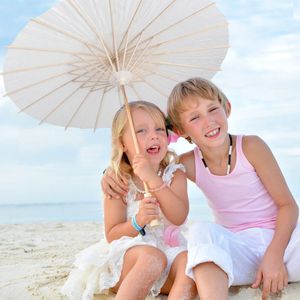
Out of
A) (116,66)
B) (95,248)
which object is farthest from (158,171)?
(116,66)

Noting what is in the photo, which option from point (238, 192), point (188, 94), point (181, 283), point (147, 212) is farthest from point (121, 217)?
point (188, 94)

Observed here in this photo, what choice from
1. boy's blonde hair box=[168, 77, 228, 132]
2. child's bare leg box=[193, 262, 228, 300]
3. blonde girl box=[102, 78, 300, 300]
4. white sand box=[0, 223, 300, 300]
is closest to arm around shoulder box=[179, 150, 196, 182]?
blonde girl box=[102, 78, 300, 300]

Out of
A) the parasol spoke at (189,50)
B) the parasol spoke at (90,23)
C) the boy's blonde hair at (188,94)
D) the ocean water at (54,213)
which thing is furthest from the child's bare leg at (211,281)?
the ocean water at (54,213)

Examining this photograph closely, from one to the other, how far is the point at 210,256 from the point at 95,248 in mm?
842

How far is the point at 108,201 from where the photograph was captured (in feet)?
10.4

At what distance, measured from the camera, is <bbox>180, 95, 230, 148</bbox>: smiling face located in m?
3.19

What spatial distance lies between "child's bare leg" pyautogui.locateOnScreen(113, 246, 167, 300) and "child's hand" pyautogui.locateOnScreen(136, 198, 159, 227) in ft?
0.60

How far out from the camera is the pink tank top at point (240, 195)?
10.7ft

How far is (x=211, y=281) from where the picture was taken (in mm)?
2441

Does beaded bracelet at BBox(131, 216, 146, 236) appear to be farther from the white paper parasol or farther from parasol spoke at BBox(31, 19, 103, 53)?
parasol spoke at BBox(31, 19, 103, 53)

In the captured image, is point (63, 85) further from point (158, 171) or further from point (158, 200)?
point (158, 200)

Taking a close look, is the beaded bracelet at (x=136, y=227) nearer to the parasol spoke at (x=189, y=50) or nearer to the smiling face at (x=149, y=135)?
the smiling face at (x=149, y=135)

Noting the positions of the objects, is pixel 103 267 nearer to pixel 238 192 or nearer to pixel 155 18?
pixel 238 192

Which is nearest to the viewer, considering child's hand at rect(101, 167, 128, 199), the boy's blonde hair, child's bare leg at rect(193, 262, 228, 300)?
child's bare leg at rect(193, 262, 228, 300)
